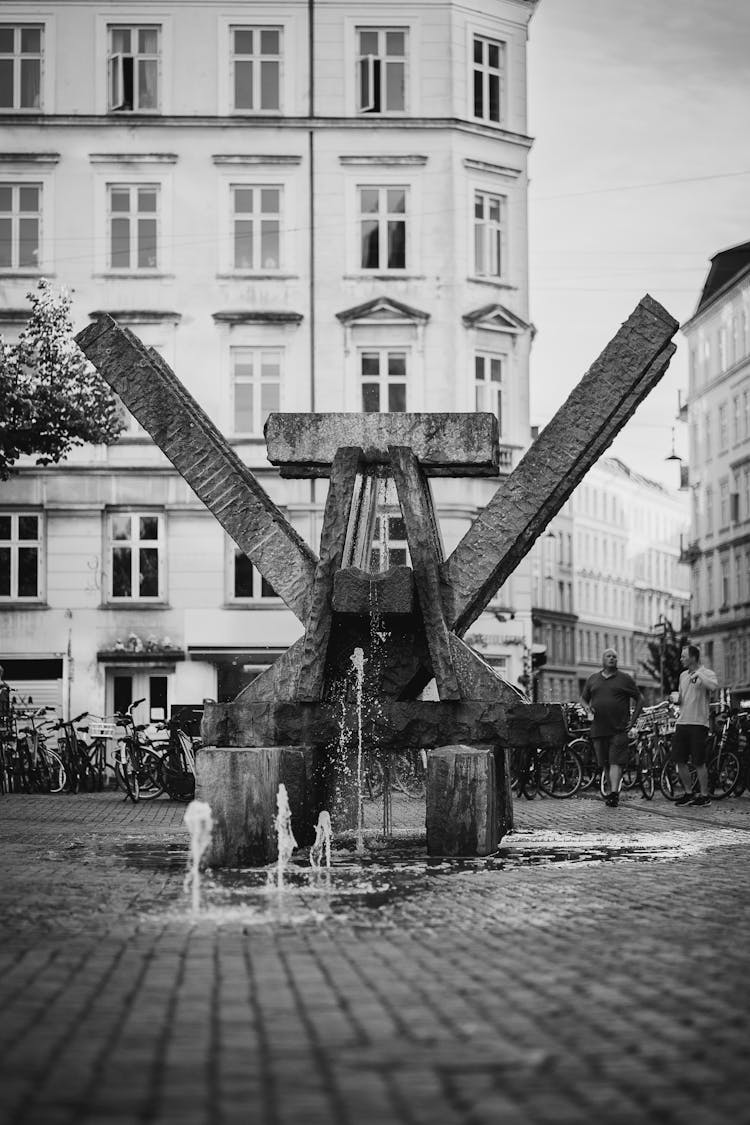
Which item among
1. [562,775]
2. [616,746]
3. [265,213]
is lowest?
[562,775]

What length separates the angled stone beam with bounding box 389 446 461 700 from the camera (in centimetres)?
1425

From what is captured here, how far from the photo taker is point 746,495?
8431cm

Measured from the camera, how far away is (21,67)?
43.1 m

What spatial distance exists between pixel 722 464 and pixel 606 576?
3423cm

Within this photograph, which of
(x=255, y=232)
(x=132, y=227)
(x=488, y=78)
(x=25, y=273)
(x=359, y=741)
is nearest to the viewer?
(x=359, y=741)

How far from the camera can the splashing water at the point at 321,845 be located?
12690mm

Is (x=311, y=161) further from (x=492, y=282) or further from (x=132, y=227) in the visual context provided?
(x=492, y=282)

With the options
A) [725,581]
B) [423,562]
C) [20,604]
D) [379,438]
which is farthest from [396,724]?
[725,581]

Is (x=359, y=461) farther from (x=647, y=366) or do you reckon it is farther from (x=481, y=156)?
(x=481, y=156)

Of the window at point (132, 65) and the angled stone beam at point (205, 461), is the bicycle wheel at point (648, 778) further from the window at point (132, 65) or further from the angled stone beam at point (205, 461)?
the window at point (132, 65)

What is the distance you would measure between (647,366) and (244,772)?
4.90 meters

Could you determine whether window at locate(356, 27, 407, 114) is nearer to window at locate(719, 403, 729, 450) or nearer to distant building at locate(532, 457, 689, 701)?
window at locate(719, 403, 729, 450)

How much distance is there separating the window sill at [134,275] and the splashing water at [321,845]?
2958cm

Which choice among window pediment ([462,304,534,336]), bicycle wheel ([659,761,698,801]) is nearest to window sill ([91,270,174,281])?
window pediment ([462,304,534,336])
